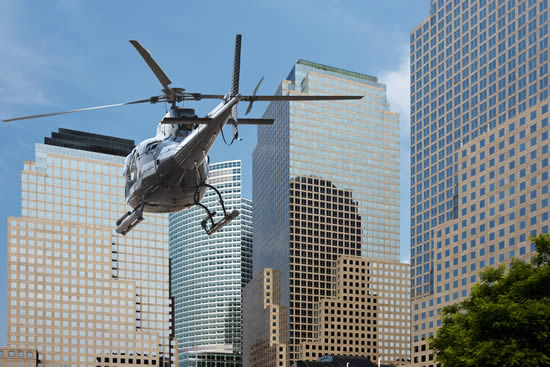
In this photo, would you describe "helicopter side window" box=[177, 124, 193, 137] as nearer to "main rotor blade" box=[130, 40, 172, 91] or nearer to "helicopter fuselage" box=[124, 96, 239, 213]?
"helicopter fuselage" box=[124, 96, 239, 213]

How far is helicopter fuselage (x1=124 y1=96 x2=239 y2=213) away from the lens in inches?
1932

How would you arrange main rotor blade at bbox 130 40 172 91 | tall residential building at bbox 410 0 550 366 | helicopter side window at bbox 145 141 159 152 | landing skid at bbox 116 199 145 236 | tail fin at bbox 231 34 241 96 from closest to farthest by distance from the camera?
tail fin at bbox 231 34 241 96
main rotor blade at bbox 130 40 172 91
helicopter side window at bbox 145 141 159 152
landing skid at bbox 116 199 145 236
tall residential building at bbox 410 0 550 366

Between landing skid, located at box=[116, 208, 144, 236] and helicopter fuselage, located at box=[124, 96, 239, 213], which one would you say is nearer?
helicopter fuselage, located at box=[124, 96, 239, 213]

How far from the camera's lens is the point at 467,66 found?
19812 centimetres

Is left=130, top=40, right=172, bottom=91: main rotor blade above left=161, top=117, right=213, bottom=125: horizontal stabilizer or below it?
above

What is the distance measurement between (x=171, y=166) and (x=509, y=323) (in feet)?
67.6

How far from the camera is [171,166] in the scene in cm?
5009

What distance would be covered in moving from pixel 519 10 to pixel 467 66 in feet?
71.4

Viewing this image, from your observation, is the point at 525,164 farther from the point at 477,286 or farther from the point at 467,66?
the point at 477,286

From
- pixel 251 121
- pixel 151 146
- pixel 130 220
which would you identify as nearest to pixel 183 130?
pixel 151 146

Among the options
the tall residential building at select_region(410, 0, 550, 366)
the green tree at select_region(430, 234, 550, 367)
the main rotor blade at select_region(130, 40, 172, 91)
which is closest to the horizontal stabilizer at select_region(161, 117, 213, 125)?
the main rotor blade at select_region(130, 40, 172, 91)

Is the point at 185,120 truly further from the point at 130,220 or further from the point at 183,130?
the point at 130,220

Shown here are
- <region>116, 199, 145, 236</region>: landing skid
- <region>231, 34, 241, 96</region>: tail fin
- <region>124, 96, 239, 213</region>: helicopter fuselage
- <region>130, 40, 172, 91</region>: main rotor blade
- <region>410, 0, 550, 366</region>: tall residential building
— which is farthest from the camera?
<region>410, 0, 550, 366</region>: tall residential building

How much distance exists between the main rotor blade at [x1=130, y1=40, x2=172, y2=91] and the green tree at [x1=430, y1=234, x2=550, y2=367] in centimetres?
2141
